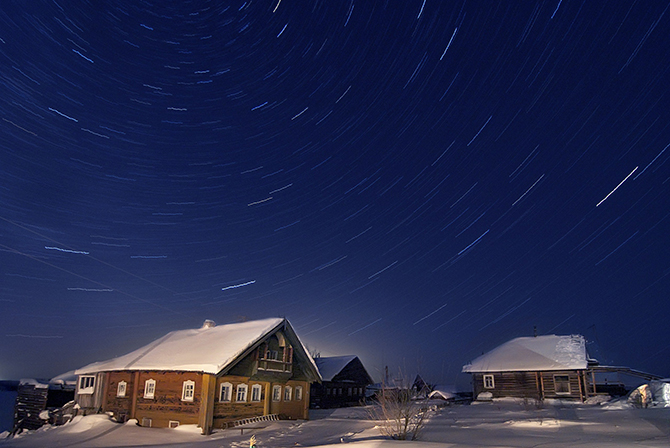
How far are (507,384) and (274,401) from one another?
78.5 feet

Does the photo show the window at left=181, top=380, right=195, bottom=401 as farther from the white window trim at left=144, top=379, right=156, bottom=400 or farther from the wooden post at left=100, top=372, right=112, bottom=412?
the wooden post at left=100, top=372, right=112, bottom=412

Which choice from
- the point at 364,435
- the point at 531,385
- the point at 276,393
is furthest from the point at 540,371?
the point at 364,435

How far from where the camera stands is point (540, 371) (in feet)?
135

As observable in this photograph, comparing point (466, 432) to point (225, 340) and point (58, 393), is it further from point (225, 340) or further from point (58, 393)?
point (58, 393)

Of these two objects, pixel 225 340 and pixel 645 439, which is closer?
pixel 645 439

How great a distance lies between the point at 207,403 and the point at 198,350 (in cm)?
371

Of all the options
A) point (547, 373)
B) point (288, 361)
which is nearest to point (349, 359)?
point (547, 373)

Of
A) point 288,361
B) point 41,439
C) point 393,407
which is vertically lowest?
Result: point 41,439

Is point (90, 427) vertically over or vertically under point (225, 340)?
under

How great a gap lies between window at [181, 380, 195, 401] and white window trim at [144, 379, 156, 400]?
2.22 meters

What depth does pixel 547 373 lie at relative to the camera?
135ft

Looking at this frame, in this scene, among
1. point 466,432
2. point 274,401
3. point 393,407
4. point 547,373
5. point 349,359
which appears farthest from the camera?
point 349,359

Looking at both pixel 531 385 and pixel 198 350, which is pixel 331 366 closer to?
pixel 531 385

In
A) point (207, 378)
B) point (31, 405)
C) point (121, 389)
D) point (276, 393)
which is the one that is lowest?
point (31, 405)
